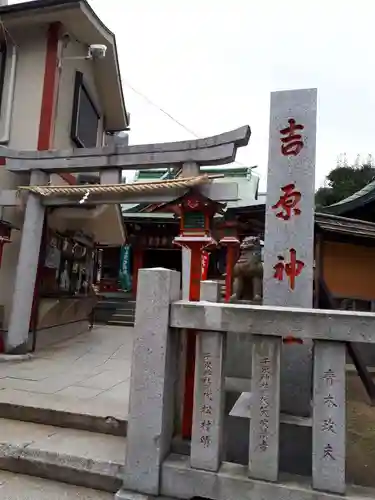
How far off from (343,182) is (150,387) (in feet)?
67.7

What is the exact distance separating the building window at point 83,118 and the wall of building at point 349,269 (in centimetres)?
598

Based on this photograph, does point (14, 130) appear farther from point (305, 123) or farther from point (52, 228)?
point (305, 123)

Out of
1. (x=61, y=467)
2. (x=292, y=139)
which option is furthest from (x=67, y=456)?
(x=292, y=139)

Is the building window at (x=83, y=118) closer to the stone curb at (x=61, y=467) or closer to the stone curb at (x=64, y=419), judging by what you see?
the stone curb at (x=64, y=419)

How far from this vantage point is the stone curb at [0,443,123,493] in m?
2.60

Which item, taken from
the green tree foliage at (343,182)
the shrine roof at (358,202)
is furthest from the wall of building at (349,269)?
the green tree foliage at (343,182)

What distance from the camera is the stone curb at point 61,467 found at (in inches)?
103

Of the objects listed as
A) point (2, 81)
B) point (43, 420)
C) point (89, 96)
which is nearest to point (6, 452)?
point (43, 420)

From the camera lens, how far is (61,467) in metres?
2.71

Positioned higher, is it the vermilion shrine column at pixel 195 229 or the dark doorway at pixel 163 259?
the dark doorway at pixel 163 259

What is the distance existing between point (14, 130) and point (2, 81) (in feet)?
3.44

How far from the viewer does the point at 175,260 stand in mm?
17547

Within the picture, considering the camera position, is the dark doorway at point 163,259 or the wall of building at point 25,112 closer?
the wall of building at point 25,112

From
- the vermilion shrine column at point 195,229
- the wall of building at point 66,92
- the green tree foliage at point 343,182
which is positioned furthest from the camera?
the green tree foliage at point 343,182
